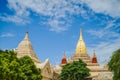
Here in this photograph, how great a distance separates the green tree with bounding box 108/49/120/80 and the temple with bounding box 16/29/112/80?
75.6ft

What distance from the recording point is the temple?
62906 mm

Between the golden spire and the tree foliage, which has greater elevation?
the golden spire

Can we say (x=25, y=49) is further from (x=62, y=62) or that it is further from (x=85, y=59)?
(x=85, y=59)

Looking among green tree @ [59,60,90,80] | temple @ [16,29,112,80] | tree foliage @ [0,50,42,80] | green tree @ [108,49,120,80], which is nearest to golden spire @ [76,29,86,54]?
temple @ [16,29,112,80]

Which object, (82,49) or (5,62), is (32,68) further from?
(82,49)

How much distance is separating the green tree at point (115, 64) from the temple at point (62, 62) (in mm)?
23031

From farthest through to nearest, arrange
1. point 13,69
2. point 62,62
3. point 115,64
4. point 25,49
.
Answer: point 62,62, point 25,49, point 115,64, point 13,69

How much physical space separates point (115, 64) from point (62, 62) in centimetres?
4662

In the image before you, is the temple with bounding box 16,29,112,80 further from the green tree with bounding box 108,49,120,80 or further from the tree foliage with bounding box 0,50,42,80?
the green tree with bounding box 108,49,120,80

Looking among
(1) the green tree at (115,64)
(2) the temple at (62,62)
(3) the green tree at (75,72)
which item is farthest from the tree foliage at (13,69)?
(3) the green tree at (75,72)

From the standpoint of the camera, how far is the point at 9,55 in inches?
1374

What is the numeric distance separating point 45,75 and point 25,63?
23426mm

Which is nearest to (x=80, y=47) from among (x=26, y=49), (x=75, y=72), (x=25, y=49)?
(x=26, y=49)

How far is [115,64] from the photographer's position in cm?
3622
